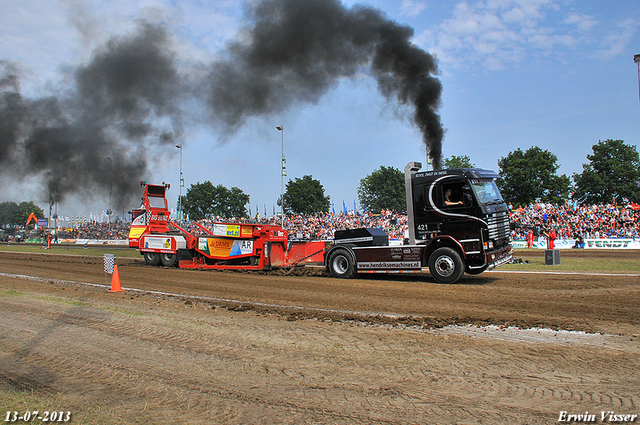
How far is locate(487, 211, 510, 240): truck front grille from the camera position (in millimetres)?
11285

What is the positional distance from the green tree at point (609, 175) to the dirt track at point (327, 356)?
43.6 metres

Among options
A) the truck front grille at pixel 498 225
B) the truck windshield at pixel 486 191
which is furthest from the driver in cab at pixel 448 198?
the truck front grille at pixel 498 225

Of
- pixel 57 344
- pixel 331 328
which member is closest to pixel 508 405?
pixel 331 328

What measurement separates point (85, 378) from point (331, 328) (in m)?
3.46

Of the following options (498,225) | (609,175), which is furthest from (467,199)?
(609,175)

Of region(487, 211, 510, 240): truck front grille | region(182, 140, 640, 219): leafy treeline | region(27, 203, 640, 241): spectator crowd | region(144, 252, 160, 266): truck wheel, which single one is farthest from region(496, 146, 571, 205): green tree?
region(144, 252, 160, 266): truck wheel

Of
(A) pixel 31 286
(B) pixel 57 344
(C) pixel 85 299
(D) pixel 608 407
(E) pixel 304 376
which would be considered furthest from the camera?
(A) pixel 31 286

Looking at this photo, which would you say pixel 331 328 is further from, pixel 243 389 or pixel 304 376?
pixel 243 389

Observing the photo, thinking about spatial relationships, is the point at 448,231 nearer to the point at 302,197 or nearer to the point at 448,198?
the point at 448,198

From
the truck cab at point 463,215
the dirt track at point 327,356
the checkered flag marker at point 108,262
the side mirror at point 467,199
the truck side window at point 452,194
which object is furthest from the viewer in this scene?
the checkered flag marker at point 108,262

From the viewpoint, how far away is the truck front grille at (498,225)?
37.0 ft

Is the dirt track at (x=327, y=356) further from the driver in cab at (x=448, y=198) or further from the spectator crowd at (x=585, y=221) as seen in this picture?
the spectator crowd at (x=585, y=221)

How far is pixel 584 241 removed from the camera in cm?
2744

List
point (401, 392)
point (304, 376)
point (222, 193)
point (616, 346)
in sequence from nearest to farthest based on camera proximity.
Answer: point (401, 392), point (304, 376), point (616, 346), point (222, 193)
